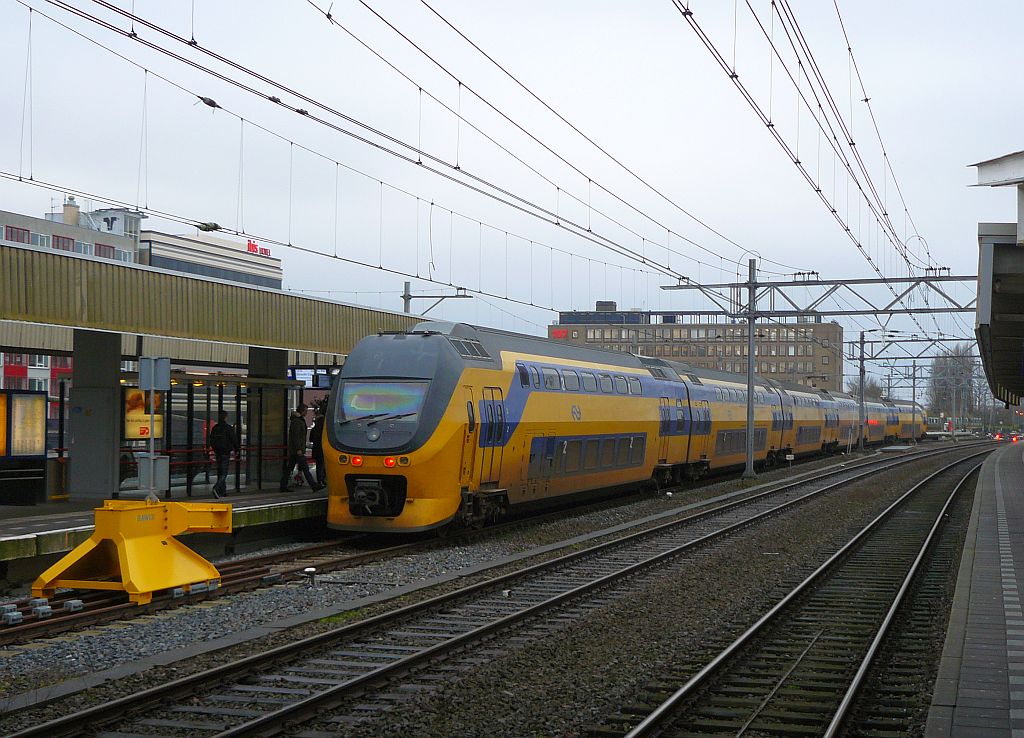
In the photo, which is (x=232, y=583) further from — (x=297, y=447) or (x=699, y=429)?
(x=699, y=429)

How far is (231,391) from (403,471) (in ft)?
18.3

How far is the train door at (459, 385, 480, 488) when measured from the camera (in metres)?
18.9

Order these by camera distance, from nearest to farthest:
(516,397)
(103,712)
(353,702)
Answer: (103,712) < (353,702) < (516,397)

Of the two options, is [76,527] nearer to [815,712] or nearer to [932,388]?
[815,712]

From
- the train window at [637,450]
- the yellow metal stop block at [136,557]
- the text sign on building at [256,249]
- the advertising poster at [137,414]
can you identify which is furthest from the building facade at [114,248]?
the yellow metal stop block at [136,557]

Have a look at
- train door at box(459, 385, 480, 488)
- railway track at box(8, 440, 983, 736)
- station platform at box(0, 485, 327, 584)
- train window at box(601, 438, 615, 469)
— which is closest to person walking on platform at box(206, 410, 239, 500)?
station platform at box(0, 485, 327, 584)

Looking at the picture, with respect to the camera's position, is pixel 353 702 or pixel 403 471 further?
pixel 403 471

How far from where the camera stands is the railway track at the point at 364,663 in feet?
27.4

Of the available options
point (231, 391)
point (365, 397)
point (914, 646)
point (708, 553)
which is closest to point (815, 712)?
point (914, 646)

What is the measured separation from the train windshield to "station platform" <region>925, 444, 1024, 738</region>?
844 cm

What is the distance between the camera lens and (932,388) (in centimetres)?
16500

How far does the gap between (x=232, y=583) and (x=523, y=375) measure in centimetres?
826

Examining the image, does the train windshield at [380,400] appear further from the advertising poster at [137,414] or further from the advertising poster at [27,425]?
the advertising poster at [27,425]

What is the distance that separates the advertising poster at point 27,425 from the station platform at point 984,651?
15.3m
